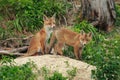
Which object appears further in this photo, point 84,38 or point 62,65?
point 84,38

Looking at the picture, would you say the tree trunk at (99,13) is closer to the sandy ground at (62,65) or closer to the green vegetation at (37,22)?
the green vegetation at (37,22)

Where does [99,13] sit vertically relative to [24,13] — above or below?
below

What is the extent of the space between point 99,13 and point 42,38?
144 inches

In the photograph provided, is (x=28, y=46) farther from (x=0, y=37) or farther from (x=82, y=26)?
(x=82, y=26)

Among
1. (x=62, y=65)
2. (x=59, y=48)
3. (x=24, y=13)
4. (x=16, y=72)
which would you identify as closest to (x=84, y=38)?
(x=59, y=48)

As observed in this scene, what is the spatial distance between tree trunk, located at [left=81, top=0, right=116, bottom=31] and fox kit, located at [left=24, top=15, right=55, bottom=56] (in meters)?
3.18

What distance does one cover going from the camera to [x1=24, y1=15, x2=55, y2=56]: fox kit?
42.9ft

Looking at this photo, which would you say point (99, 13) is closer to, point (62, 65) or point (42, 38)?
point (42, 38)

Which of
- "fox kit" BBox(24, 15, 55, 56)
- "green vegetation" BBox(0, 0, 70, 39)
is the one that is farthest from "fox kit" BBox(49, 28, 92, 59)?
"green vegetation" BBox(0, 0, 70, 39)

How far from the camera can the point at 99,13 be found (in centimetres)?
1606

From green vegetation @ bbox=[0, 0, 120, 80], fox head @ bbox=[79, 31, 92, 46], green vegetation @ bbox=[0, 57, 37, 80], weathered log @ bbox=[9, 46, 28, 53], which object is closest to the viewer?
green vegetation @ bbox=[0, 57, 37, 80]

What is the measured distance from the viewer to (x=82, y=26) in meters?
15.2

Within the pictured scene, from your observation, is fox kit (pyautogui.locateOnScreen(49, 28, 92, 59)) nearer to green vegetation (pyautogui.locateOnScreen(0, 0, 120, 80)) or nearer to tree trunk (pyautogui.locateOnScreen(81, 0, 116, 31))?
green vegetation (pyautogui.locateOnScreen(0, 0, 120, 80))

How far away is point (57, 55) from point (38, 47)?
0.97 meters
